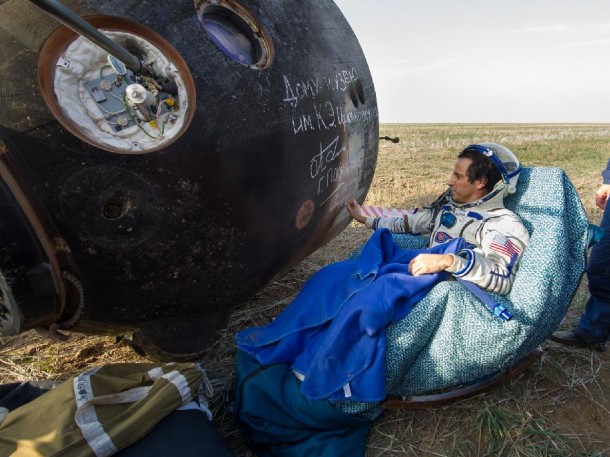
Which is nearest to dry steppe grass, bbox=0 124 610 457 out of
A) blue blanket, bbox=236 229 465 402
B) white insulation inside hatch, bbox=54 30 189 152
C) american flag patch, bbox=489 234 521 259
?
blue blanket, bbox=236 229 465 402

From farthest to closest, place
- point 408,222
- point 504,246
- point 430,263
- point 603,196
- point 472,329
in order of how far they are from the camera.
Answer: point 408,222 < point 603,196 < point 504,246 < point 430,263 < point 472,329

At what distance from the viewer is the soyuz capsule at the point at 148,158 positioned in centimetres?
186

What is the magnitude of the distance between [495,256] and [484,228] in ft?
0.75

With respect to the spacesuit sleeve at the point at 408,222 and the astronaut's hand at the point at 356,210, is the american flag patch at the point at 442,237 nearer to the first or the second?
A: the spacesuit sleeve at the point at 408,222

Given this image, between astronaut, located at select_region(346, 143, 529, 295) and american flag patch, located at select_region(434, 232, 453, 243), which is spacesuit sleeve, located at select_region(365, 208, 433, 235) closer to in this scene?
astronaut, located at select_region(346, 143, 529, 295)

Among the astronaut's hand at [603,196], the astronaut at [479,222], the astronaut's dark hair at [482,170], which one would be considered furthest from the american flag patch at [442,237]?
the astronaut's hand at [603,196]

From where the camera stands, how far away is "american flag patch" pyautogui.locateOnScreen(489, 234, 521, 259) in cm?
251

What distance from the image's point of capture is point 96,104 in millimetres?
1968

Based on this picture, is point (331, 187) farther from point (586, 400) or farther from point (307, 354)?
point (586, 400)

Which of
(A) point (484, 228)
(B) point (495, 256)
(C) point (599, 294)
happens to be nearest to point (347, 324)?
(B) point (495, 256)

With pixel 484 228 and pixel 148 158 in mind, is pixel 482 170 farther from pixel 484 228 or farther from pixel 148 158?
pixel 148 158

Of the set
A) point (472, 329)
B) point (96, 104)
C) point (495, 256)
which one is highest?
point (96, 104)

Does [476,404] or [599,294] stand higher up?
[599,294]

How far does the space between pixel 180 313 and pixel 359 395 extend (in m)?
Result: 0.92
